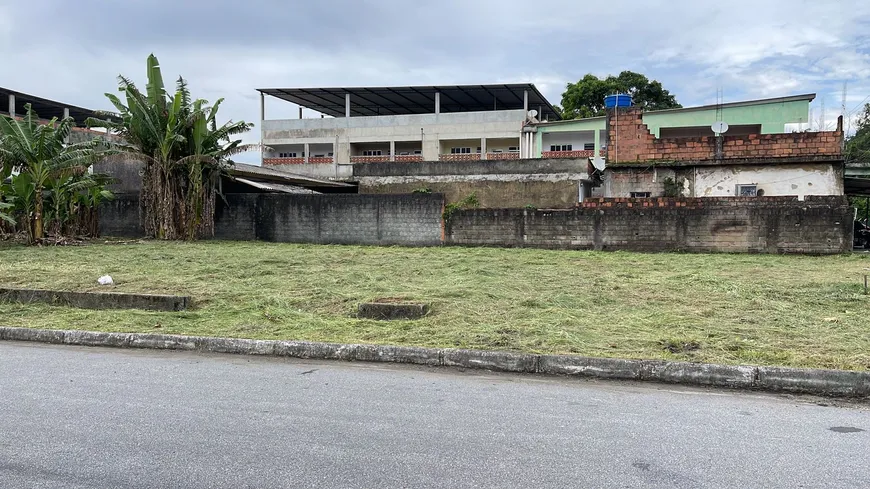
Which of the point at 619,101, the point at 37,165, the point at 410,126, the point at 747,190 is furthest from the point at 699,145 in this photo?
the point at 410,126

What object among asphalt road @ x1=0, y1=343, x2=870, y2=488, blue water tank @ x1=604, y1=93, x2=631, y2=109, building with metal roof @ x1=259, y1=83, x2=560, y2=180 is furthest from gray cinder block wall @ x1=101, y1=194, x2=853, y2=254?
building with metal roof @ x1=259, y1=83, x2=560, y2=180

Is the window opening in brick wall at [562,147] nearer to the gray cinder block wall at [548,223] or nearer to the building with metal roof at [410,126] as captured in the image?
the building with metal roof at [410,126]

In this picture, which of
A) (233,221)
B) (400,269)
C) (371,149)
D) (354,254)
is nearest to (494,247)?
(354,254)

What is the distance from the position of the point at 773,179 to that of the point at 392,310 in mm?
14735

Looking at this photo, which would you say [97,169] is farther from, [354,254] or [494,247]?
[494,247]

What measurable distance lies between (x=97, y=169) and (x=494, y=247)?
14.7m

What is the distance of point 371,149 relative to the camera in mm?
45188

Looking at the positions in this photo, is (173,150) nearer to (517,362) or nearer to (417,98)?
(517,362)

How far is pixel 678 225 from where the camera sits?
15.8m

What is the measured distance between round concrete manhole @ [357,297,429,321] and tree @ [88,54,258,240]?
40.7 feet

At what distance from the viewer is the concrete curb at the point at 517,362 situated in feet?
16.7

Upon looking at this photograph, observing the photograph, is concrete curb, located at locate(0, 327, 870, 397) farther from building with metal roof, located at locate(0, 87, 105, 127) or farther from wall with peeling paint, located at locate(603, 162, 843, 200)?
building with metal roof, located at locate(0, 87, 105, 127)

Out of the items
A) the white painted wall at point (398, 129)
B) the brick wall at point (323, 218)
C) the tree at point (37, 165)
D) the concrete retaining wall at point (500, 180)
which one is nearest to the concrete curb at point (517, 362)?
the tree at point (37, 165)

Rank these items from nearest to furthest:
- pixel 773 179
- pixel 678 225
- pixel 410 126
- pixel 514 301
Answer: pixel 514 301 < pixel 678 225 < pixel 773 179 < pixel 410 126
